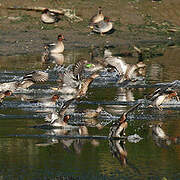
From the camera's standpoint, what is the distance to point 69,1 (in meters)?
34.0

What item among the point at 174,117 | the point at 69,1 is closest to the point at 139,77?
the point at 174,117

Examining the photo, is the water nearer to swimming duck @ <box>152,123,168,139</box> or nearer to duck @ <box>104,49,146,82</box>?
swimming duck @ <box>152,123,168,139</box>

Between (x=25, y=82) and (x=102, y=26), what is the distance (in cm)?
1326

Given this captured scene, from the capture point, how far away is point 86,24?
1259 inches

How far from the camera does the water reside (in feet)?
31.6

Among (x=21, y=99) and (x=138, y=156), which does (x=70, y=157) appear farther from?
(x=21, y=99)

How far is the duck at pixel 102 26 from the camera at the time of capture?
30.4 m

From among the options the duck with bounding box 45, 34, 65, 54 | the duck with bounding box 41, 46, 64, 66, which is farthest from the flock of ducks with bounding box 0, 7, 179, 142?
the duck with bounding box 45, 34, 65, 54

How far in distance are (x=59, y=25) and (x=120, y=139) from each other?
800 inches

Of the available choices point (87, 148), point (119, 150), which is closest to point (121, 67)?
point (87, 148)

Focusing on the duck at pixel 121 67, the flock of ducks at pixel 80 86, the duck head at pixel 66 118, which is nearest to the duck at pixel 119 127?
the flock of ducks at pixel 80 86

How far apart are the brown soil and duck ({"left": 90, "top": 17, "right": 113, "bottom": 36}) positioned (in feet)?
1.05

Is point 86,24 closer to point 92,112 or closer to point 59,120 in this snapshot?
point 92,112

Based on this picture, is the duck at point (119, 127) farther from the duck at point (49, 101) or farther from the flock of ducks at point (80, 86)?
the duck at point (49, 101)
